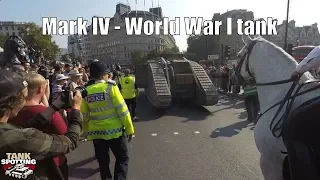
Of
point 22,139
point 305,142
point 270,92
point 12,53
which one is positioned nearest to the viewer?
point 22,139

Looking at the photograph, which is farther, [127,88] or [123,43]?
[123,43]

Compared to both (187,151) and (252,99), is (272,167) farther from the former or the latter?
(252,99)

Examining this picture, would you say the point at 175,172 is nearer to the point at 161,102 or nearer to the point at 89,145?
the point at 89,145

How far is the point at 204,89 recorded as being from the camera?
9.88 metres

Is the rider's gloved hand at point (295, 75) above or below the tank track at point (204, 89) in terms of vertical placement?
above

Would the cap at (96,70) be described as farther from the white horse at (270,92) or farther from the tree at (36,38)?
the tree at (36,38)

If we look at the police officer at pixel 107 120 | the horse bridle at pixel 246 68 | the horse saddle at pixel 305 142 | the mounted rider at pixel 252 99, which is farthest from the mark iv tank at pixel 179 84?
the horse saddle at pixel 305 142

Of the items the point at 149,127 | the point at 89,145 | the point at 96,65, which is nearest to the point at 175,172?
the point at 96,65

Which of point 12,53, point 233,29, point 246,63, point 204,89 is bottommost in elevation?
point 204,89

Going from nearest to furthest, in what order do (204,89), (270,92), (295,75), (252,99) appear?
(295,75)
(270,92)
(252,99)
(204,89)

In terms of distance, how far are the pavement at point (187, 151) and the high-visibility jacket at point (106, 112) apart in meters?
1.24

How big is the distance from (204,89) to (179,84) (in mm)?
1266

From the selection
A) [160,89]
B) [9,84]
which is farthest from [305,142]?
[160,89]

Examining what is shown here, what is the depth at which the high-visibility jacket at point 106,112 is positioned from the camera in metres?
3.66
